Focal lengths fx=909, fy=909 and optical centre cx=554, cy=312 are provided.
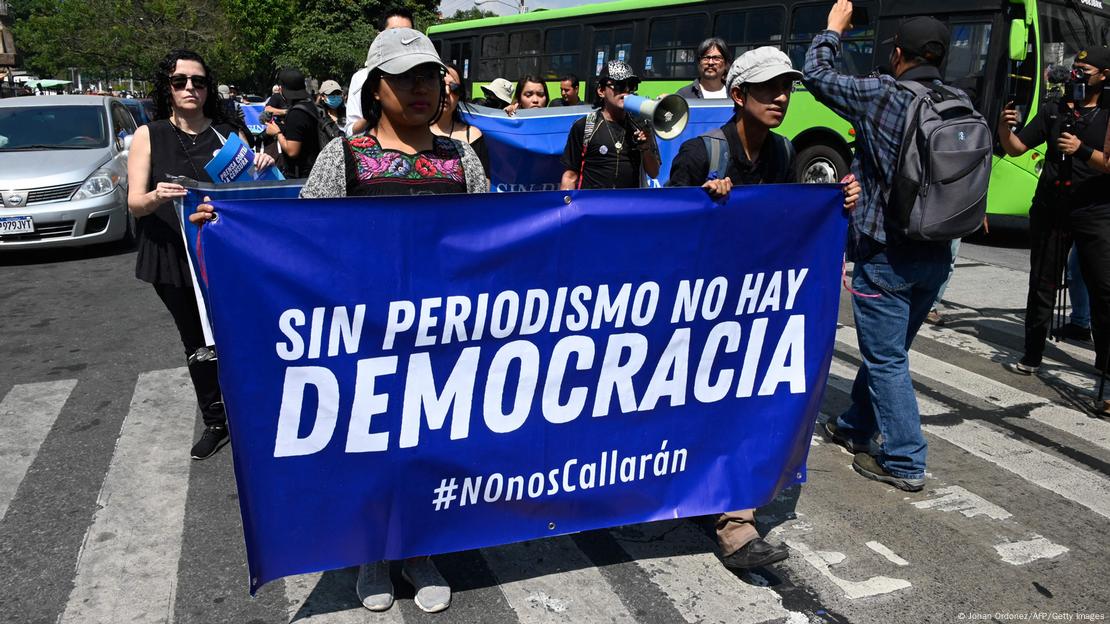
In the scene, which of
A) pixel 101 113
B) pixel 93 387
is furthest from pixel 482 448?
pixel 101 113

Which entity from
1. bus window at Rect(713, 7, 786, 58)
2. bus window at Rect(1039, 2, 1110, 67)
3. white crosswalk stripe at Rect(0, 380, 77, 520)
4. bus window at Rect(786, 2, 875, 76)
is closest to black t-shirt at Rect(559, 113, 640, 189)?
white crosswalk stripe at Rect(0, 380, 77, 520)

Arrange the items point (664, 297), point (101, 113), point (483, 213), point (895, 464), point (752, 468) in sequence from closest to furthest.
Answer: point (483, 213), point (664, 297), point (752, 468), point (895, 464), point (101, 113)

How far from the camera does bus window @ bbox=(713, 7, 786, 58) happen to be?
40.4 ft

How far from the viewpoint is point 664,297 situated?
10.1 feet

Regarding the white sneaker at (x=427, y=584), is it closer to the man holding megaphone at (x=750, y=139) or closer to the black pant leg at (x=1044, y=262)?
the man holding megaphone at (x=750, y=139)

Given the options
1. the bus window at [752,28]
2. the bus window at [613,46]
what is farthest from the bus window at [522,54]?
the bus window at [752,28]

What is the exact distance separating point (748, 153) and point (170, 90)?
8.62 ft

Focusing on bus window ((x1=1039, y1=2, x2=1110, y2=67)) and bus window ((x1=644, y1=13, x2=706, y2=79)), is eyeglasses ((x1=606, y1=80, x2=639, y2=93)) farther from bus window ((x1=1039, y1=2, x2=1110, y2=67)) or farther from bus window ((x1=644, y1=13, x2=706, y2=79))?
bus window ((x1=644, y1=13, x2=706, y2=79))

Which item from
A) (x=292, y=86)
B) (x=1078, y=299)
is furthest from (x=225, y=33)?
(x=1078, y=299)

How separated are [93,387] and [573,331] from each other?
379 centimetres

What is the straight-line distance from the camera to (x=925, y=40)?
375cm

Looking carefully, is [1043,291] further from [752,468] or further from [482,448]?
[482,448]

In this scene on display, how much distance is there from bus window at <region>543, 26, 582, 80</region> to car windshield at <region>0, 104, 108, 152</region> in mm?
7644

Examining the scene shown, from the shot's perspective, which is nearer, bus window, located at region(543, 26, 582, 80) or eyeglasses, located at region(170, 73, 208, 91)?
eyeglasses, located at region(170, 73, 208, 91)
